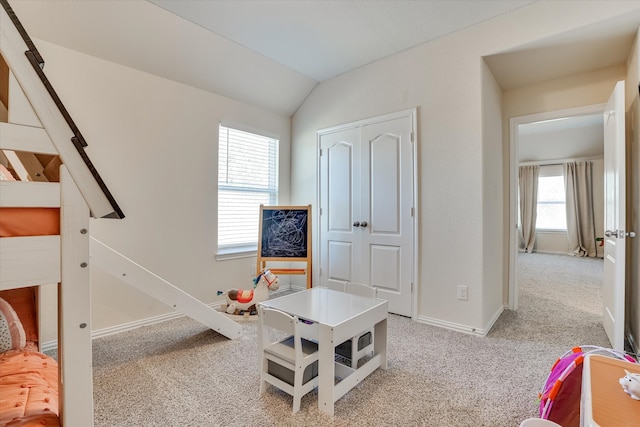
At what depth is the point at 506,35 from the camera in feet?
8.12

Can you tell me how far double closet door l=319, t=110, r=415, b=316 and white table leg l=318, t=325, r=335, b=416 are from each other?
165 centimetres

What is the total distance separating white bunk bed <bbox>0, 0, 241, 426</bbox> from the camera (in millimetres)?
712

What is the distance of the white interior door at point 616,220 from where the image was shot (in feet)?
6.71

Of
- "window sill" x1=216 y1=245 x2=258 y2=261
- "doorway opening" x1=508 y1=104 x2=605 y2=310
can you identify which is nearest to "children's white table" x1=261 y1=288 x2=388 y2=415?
"window sill" x1=216 y1=245 x2=258 y2=261

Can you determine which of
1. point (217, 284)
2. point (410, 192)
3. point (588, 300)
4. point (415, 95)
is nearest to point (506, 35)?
point (415, 95)

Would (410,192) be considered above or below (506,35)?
below

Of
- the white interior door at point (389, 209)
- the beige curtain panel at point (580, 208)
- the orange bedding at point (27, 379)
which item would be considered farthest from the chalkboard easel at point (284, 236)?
the beige curtain panel at point (580, 208)

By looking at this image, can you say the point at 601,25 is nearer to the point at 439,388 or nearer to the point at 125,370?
the point at 439,388

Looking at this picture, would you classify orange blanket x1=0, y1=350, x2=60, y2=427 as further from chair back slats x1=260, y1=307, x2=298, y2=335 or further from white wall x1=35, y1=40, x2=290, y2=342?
white wall x1=35, y1=40, x2=290, y2=342

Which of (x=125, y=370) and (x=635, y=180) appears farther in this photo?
(x=635, y=180)

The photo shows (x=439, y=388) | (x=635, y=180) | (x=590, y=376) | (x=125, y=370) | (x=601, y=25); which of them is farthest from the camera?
(x=635, y=180)

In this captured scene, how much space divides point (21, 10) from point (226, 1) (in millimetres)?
1389

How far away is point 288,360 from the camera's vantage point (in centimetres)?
165

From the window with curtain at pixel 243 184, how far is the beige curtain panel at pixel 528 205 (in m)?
6.35
